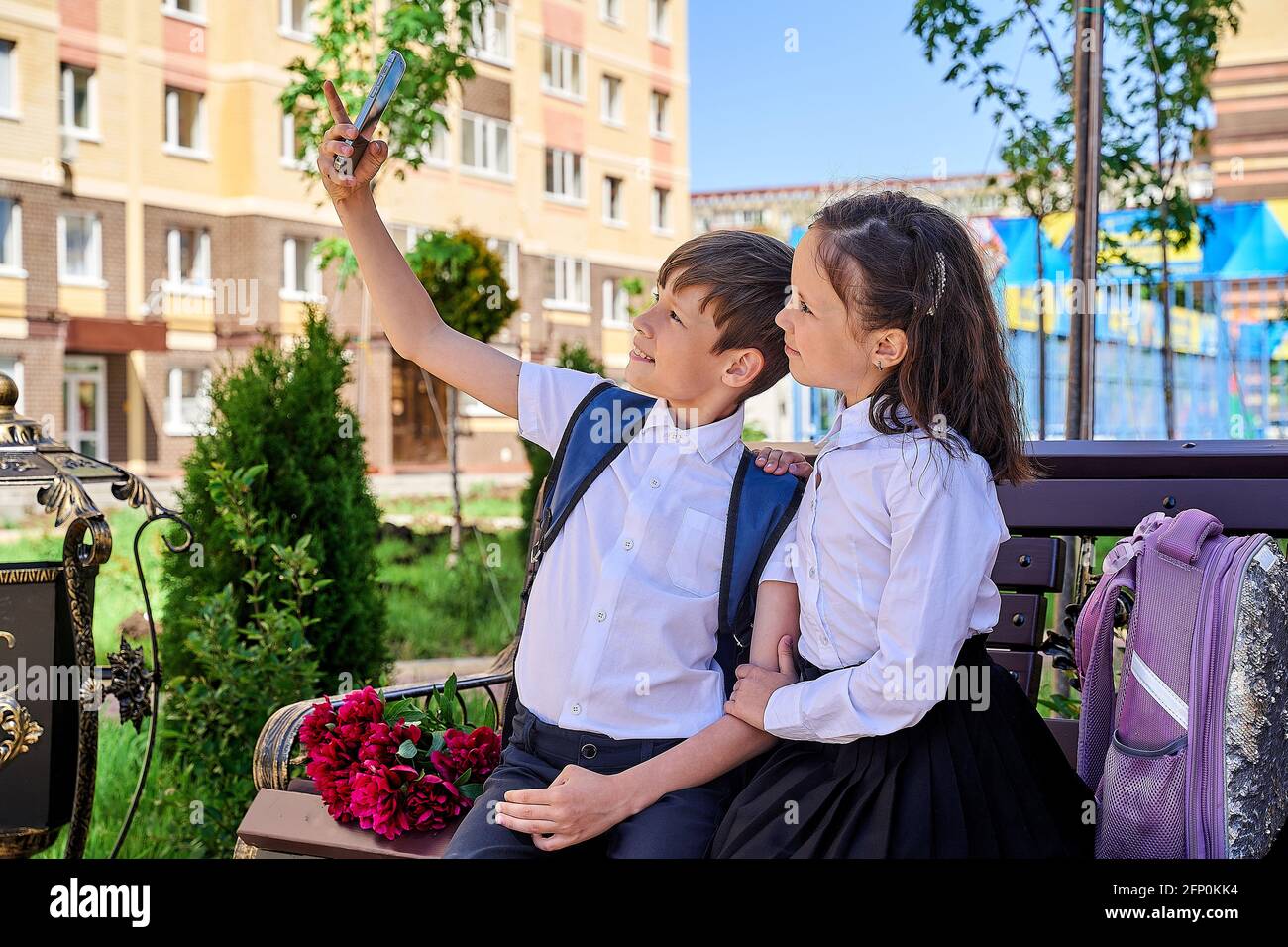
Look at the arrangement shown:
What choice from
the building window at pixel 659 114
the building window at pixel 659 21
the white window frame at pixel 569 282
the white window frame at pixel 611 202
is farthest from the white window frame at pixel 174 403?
the building window at pixel 659 21

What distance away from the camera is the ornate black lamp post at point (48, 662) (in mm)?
2080

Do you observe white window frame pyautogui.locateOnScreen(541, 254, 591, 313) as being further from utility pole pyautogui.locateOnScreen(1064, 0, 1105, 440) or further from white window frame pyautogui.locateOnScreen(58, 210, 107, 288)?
utility pole pyautogui.locateOnScreen(1064, 0, 1105, 440)

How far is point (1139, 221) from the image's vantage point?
4.82 metres

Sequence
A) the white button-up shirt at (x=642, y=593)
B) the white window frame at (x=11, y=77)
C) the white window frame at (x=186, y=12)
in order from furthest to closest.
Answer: the white window frame at (x=186, y=12), the white window frame at (x=11, y=77), the white button-up shirt at (x=642, y=593)

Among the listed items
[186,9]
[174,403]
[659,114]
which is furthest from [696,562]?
→ [659,114]

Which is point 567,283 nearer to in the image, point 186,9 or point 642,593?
point 186,9

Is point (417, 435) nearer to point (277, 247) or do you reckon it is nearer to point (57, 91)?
point (277, 247)

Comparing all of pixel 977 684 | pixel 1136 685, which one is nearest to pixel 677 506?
pixel 977 684

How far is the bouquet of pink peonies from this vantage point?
5.90 ft

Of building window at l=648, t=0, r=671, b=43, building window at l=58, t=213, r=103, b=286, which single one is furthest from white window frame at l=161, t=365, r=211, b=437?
building window at l=648, t=0, r=671, b=43

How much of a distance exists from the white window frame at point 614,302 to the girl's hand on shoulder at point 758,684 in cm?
2280

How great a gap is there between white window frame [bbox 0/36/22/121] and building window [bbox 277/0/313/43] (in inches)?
151

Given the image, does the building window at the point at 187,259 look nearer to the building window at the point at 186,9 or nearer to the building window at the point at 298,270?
the building window at the point at 298,270

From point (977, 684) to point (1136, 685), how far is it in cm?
20
